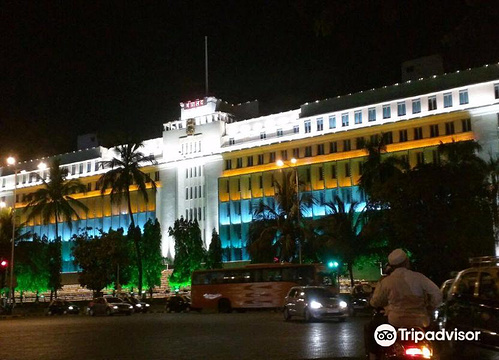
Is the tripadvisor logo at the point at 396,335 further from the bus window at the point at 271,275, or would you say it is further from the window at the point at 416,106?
the window at the point at 416,106

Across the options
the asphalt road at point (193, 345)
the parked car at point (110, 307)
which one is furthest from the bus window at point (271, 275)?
the asphalt road at point (193, 345)

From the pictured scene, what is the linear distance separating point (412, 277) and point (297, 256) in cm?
4367

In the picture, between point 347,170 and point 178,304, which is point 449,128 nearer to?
point 347,170

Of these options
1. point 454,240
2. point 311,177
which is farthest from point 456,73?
point 454,240

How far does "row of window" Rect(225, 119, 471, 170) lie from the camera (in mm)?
56969

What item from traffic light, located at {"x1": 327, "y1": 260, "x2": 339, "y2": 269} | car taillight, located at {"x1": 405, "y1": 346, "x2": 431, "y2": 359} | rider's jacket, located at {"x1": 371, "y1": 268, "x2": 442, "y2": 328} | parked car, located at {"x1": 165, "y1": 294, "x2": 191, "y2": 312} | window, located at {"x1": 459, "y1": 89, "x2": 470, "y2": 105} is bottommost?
parked car, located at {"x1": 165, "y1": 294, "x2": 191, "y2": 312}

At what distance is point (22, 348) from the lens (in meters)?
17.0

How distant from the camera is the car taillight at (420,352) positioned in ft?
21.6

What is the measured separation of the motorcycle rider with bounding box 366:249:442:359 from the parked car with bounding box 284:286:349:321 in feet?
66.4

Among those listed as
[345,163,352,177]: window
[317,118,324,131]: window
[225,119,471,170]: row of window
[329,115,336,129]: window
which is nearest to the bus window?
[225,119,471,170]: row of window

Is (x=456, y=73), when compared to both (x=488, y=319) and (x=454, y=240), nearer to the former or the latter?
(x=454, y=240)

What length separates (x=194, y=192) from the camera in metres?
75.1

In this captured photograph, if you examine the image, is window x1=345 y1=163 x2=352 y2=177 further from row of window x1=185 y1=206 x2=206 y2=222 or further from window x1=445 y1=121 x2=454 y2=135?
row of window x1=185 y1=206 x2=206 y2=222

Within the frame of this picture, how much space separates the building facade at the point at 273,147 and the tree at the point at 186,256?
611 cm
